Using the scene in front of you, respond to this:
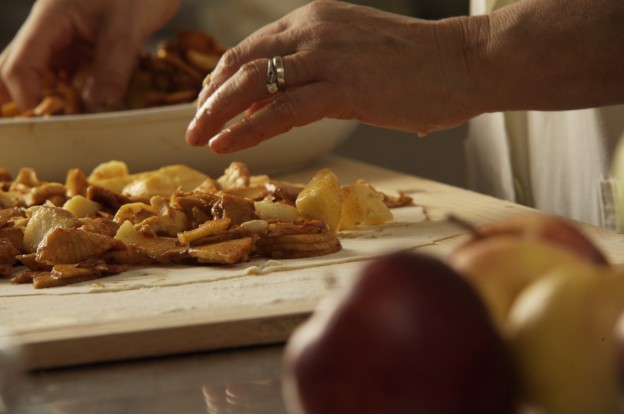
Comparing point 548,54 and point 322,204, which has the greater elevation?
point 548,54

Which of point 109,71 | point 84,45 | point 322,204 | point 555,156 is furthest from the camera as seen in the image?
point 84,45

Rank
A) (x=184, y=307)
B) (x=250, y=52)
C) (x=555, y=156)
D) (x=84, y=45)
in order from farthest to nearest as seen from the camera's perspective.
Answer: (x=84, y=45) < (x=555, y=156) < (x=250, y=52) < (x=184, y=307)

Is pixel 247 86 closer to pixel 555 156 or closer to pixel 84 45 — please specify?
pixel 555 156

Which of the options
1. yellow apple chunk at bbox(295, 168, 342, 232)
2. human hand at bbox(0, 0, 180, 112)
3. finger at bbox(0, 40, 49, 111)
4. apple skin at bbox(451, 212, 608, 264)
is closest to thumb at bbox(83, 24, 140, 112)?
human hand at bbox(0, 0, 180, 112)

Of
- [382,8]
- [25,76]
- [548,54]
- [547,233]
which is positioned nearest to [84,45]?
[25,76]

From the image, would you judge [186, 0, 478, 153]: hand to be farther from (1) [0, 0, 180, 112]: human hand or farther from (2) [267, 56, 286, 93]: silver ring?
(1) [0, 0, 180, 112]: human hand
